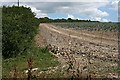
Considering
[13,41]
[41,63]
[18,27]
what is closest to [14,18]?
[18,27]

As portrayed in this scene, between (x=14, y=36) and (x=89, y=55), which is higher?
(x=14, y=36)

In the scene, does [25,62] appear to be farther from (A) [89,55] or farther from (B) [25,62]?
(A) [89,55]

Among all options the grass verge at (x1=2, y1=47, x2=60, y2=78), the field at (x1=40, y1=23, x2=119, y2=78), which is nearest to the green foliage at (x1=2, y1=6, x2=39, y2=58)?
the grass verge at (x1=2, y1=47, x2=60, y2=78)

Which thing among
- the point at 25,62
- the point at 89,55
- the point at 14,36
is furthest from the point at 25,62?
the point at 89,55

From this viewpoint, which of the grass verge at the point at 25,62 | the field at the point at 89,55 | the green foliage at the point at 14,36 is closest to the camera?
the field at the point at 89,55

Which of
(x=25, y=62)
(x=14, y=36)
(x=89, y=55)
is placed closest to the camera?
(x=25, y=62)

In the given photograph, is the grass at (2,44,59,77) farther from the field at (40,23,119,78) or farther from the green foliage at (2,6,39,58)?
the field at (40,23,119,78)

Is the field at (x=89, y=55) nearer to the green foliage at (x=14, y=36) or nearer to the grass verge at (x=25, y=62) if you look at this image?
the grass verge at (x=25, y=62)

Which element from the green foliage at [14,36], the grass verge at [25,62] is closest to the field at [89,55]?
the grass verge at [25,62]

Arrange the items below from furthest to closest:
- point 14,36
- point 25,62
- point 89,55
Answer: point 89,55
point 14,36
point 25,62

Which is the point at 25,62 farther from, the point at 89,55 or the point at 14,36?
the point at 89,55

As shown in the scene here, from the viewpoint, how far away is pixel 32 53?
20.1m

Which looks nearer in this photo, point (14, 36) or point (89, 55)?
point (14, 36)

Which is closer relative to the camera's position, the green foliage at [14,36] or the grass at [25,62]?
the grass at [25,62]
